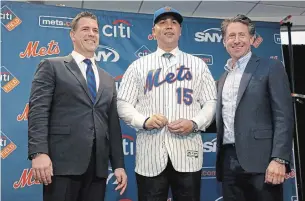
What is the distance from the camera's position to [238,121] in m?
1.84

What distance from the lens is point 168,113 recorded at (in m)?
1.86

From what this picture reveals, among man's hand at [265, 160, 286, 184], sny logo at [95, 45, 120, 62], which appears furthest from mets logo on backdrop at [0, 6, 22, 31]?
man's hand at [265, 160, 286, 184]

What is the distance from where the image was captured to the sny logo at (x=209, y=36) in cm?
368

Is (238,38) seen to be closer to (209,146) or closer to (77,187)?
(77,187)

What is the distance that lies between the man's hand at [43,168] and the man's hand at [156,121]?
21.3 inches

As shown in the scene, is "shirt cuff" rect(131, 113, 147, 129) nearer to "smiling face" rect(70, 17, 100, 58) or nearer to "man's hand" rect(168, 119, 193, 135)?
"man's hand" rect(168, 119, 193, 135)

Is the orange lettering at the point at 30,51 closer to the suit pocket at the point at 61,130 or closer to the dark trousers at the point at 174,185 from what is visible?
the suit pocket at the point at 61,130

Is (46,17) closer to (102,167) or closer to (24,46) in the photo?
(24,46)

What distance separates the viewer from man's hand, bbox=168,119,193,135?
5.73ft

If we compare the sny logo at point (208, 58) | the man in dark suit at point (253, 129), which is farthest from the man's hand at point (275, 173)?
the sny logo at point (208, 58)

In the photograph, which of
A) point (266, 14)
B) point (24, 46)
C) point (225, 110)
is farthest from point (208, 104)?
point (266, 14)

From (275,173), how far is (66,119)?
1121 mm

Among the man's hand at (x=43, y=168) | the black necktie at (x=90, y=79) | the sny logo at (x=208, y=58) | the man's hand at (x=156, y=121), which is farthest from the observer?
the sny logo at (x=208, y=58)

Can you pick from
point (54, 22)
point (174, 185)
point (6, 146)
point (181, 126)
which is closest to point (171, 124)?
point (181, 126)
